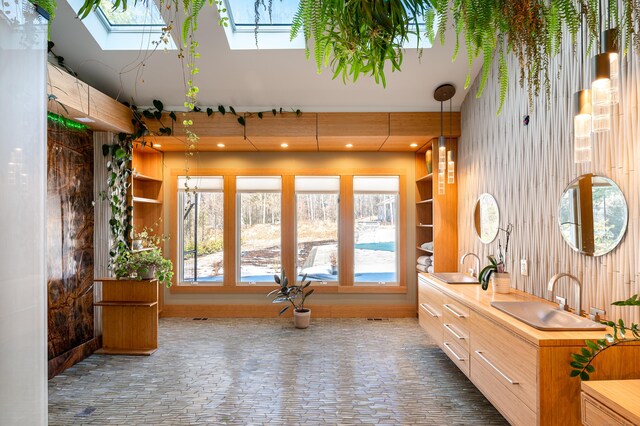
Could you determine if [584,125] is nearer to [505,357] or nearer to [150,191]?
[505,357]

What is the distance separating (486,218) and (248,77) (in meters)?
2.98

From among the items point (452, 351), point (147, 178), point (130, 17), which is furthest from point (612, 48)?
point (147, 178)

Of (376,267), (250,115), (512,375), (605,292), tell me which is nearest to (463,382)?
(512,375)

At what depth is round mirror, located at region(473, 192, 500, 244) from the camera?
394 centimetres

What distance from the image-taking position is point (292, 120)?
4.87 meters

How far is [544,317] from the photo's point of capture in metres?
2.62

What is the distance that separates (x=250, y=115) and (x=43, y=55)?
143 inches

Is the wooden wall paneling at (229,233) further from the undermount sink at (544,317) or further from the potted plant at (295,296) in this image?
the undermount sink at (544,317)

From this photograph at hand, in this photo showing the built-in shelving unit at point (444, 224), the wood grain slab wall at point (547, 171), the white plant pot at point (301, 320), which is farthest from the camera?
the white plant pot at point (301, 320)

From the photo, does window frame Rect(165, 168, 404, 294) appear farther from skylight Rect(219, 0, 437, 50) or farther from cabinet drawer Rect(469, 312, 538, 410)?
cabinet drawer Rect(469, 312, 538, 410)

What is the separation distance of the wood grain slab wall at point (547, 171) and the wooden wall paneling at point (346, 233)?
1.59m

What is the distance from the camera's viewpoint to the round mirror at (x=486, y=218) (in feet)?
12.9

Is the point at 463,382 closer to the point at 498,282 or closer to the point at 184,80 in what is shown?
the point at 498,282


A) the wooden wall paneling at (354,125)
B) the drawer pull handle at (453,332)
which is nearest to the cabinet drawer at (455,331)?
the drawer pull handle at (453,332)
